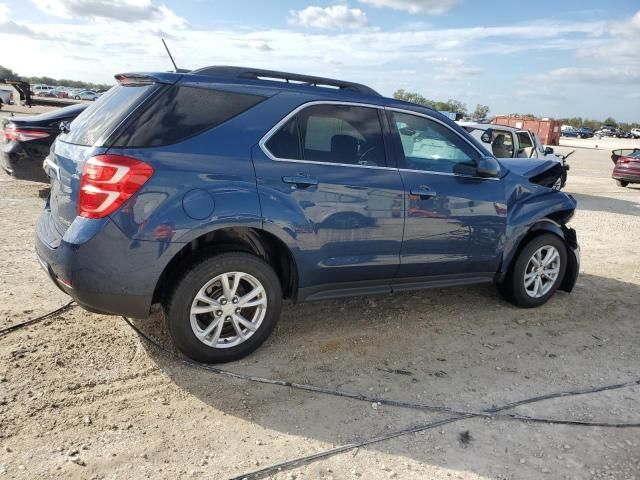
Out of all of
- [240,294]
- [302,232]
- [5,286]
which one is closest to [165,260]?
[240,294]

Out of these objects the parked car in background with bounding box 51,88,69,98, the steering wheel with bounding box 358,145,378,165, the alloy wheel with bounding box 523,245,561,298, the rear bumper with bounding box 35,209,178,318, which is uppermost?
the parked car in background with bounding box 51,88,69,98

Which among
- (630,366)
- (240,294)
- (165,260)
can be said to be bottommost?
(630,366)

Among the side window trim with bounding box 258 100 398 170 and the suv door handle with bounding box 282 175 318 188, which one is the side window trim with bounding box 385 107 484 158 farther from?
the suv door handle with bounding box 282 175 318 188

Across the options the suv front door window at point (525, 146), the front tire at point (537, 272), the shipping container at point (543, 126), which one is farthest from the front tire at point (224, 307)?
the shipping container at point (543, 126)

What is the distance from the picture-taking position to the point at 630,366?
4.11m

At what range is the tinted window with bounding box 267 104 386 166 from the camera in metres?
3.64

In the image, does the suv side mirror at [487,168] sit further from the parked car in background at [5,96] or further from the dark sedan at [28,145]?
the parked car in background at [5,96]

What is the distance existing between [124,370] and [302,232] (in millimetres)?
1472

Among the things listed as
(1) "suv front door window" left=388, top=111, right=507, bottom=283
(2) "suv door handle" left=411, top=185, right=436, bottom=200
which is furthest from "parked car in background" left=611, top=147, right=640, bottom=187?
(2) "suv door handle" left=411, top=185, right=436, bottom=200

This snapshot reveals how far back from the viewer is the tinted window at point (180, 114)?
10.5ft

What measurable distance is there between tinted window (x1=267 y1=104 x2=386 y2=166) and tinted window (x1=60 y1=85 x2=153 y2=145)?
2.98 feet

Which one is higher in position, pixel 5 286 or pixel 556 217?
pixel 556 217

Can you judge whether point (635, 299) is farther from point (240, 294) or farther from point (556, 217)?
point (240, 294)

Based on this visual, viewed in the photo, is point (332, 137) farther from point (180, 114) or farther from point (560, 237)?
point (560, 237)
